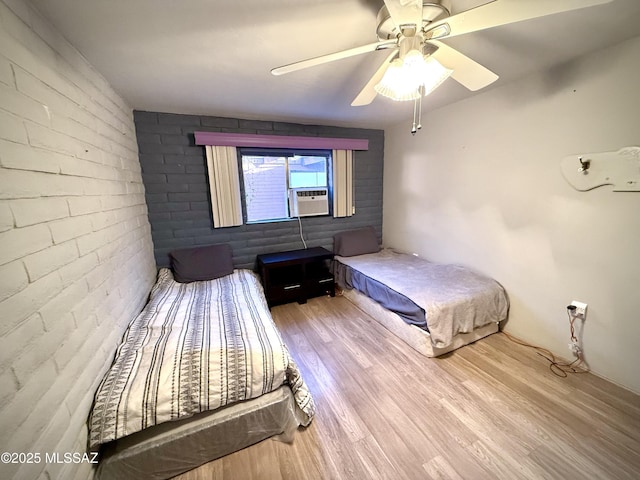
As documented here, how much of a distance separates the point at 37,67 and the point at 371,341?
103 inches

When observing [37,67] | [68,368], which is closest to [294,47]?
[37,67]

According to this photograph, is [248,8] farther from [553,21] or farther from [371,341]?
[371,341]

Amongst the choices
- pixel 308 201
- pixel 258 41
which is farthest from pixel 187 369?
pixel 308 201

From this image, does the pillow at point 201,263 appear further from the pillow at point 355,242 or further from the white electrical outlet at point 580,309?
the white electrical outlet at point 580,309

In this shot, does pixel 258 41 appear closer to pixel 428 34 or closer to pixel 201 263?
pixel 428 34

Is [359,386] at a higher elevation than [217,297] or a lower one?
lower

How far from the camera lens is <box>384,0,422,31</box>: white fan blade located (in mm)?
836

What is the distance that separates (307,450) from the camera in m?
1.32

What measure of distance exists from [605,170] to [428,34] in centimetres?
154

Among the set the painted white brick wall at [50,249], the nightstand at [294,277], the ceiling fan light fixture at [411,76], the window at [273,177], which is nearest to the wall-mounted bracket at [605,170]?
the ceiling fan light fixture at [411,76]

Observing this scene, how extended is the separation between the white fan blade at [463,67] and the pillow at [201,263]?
255 cm

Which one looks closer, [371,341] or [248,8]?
[248,8]

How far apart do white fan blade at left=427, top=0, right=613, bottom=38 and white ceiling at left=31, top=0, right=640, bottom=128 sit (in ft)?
0.86

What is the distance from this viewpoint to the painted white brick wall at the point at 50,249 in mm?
750
